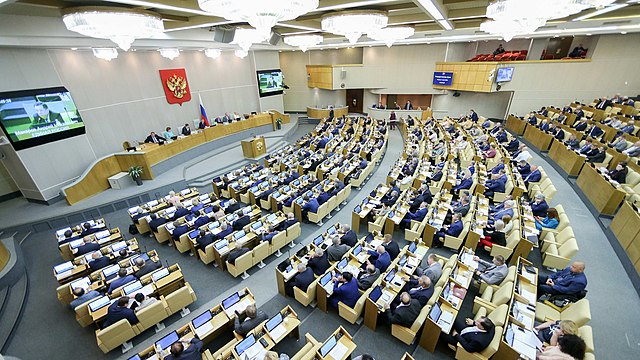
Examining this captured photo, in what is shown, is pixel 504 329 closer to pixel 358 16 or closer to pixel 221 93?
pixel 358 16

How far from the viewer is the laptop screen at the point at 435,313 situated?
413 centimetres

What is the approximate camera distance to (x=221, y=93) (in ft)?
52.6

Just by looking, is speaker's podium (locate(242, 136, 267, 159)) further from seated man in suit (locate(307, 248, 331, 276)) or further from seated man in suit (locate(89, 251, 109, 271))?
seated man in suit (locate(307, 248, 331, 276))

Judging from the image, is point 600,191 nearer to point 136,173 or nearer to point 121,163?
point 136,173

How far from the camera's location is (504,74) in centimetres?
1417

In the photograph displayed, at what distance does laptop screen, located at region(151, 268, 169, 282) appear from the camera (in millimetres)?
5445

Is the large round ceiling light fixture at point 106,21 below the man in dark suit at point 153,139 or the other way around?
the other way around

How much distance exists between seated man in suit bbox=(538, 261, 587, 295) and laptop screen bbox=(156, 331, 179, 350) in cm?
624

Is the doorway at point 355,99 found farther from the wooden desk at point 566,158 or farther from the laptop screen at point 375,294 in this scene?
the laptop screen at point 375,294

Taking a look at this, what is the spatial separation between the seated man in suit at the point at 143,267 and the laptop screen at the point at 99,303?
2.28 feet

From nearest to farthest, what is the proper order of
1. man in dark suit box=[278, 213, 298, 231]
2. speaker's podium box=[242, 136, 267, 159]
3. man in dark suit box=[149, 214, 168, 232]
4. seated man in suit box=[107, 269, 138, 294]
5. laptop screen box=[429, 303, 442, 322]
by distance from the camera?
laptop screen box=[429, 303, 442, 322]
seated man in suit box=[107, 269, 138, 294]
man in dark suit box=[278, 213, 298, 231]
man in dark suit box=[149, 214, 168, 232]
speaker's podium box=[242, 136, 267, 159]

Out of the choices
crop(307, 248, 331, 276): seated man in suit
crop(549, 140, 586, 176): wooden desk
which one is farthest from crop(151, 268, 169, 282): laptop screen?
crop(549, 140, 586, 176): wooden desk

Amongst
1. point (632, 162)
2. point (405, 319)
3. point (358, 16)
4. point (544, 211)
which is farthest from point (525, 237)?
point (358, 16)

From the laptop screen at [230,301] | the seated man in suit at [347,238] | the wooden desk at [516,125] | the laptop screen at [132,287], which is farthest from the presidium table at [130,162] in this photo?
the wooden desk at [516,125]
